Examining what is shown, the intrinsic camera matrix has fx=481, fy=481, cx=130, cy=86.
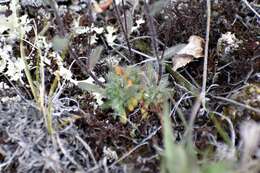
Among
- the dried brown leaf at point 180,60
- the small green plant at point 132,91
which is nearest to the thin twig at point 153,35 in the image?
the small green plant at point 132,91

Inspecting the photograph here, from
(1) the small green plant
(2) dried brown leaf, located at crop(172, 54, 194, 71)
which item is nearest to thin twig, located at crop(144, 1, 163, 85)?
(1) the small green plant

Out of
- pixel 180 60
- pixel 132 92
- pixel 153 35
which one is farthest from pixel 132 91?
pixel 180 60

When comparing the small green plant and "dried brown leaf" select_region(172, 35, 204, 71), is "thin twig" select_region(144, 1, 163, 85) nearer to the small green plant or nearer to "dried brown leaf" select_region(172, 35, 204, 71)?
the small green plant

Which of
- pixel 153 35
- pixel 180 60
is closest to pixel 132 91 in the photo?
pixel 153 35

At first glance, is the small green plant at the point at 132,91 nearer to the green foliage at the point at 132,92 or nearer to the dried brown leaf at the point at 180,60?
the green foliage at the point at 132,92

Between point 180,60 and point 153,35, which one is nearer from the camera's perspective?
point 153,35

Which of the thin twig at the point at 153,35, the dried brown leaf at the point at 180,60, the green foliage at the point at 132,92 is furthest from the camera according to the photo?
the dried brown leaf at the point at 180,60

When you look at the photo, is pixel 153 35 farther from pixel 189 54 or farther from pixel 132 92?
pixel 189 54

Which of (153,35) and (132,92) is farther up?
(153,35)

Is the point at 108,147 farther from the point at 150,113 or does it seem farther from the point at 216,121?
the point at 216,121

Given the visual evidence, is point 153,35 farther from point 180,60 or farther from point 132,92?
point 180,60

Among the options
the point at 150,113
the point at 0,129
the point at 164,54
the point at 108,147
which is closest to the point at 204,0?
the point at 164,54
